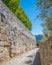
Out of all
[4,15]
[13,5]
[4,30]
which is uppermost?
[13,5]

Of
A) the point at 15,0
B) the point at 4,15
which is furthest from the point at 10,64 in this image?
the point at 15,0

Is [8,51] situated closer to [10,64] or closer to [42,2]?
[10,64]

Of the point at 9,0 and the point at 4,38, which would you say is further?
the point at 9,0

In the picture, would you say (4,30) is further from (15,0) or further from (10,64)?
(15,0)

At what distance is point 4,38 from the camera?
7875mm

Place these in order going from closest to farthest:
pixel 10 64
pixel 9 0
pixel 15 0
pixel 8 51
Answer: pixel 10 64 < pixel 8 51 < pixel 9 0 < pixel 15 0

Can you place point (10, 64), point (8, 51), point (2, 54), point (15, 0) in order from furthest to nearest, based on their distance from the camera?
point (15, 0) → point (8, 51) → point (2, 54) → point (10, 64)

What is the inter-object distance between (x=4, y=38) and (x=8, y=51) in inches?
38.2

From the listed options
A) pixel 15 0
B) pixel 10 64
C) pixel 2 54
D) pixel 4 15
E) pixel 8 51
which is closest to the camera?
pixel 10 64

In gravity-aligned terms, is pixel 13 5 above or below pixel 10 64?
above

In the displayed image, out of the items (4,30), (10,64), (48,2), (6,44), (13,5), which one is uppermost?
(13,5)

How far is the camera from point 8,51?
8586mm

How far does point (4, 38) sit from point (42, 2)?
8.58ft

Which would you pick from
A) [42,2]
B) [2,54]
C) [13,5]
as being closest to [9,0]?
[13,5]
